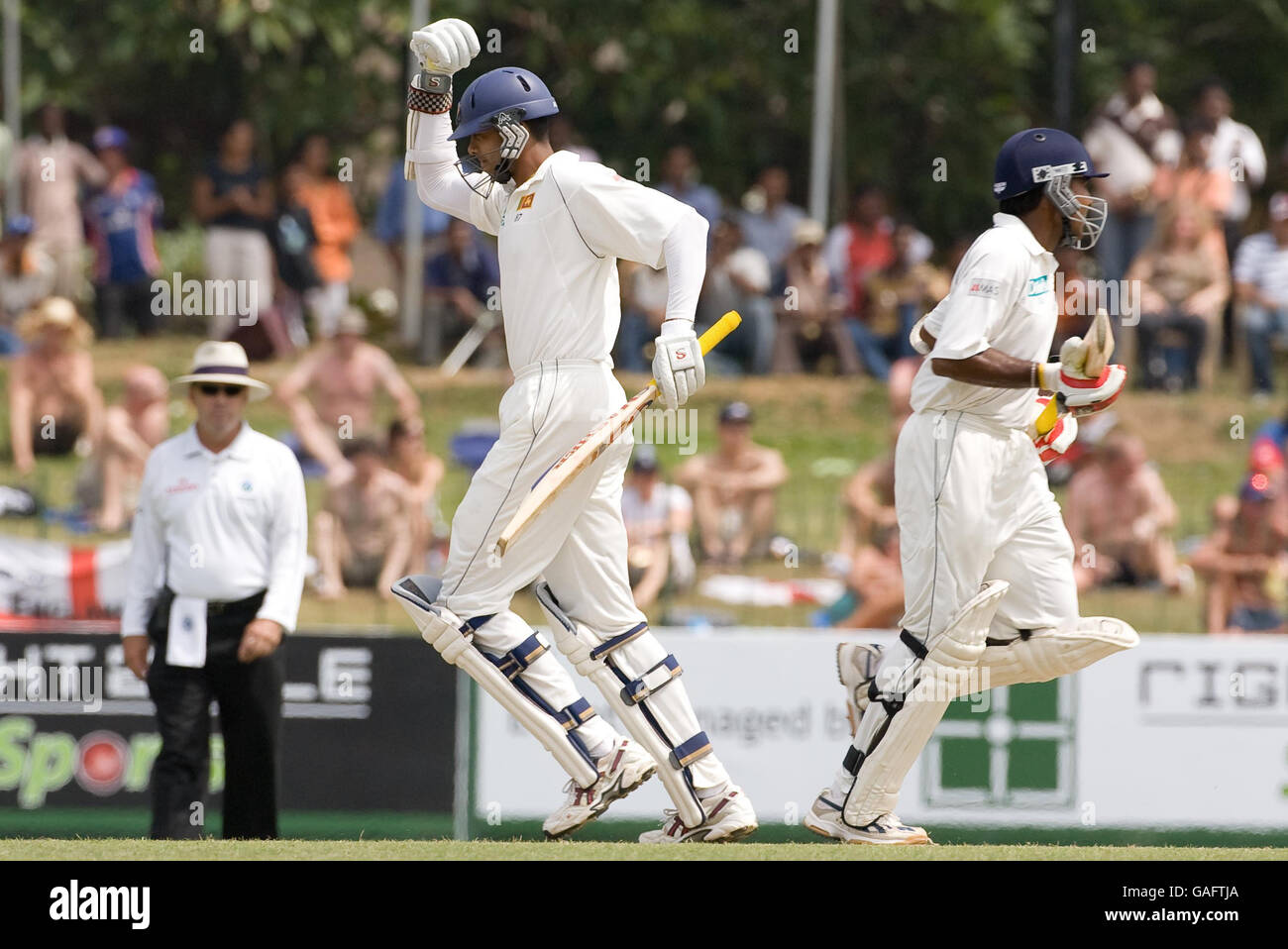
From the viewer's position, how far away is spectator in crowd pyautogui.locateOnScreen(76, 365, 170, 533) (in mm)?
13422

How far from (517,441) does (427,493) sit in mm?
5942

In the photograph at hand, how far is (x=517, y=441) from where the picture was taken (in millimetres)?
7117

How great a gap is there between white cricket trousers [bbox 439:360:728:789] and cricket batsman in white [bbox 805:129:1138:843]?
2.32 ft

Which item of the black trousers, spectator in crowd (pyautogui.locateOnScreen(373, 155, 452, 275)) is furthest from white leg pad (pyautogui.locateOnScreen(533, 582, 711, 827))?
spectator in crowd (pyautogui.locateOnScreen(373, 155, 452, 275))

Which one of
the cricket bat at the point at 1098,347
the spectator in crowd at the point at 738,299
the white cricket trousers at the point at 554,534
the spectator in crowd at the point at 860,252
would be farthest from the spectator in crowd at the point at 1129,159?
the white cricket trousers at the point at 554,534

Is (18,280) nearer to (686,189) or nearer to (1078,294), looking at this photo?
(686,189)

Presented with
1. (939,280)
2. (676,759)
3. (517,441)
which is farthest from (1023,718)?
(939,280)

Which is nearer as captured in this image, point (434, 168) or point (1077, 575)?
point (434, 168)

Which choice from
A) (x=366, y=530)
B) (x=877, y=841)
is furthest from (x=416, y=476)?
(x=877, y=841)

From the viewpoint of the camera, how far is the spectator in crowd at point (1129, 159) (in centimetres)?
1591

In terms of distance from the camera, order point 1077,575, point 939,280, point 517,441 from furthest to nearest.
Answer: point 939,280
point 1077,575
point 517,441

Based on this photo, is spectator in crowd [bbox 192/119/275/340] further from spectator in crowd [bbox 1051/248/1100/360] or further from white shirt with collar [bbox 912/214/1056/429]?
white shirt with collar [bbox 912/214/1056/429]

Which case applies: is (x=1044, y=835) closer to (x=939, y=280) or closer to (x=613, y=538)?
(x=613, y=538)

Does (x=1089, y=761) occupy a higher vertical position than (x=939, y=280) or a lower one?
lower
